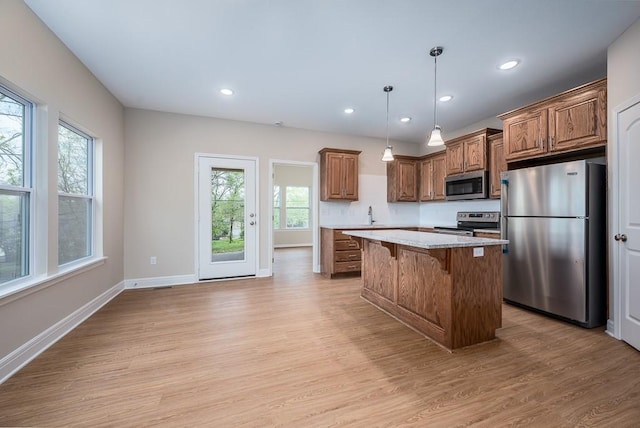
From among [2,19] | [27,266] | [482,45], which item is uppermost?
[482,45]

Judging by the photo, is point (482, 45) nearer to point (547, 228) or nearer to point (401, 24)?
point (401, 24)

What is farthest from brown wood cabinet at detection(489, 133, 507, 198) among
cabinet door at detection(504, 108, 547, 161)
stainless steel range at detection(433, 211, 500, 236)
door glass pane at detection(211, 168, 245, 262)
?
door glass pane at detection(211, 168, 245, 262)

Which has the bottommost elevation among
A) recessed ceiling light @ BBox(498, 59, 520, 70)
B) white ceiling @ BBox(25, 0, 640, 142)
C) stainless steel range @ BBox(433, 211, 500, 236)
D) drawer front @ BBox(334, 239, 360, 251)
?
drawer front @ BBox(334, 239, 360, 251)

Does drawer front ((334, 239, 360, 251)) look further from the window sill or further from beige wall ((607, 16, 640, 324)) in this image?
the window sill

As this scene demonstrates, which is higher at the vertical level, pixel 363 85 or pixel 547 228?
pixel 363 85

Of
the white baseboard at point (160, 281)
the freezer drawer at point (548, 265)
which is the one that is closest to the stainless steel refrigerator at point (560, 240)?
the freezer drawer at point (548, 265)

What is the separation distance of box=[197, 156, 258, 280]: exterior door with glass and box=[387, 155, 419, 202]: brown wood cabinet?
2.74m

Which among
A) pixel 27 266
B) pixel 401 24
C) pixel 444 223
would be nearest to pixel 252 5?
pixel 401 24

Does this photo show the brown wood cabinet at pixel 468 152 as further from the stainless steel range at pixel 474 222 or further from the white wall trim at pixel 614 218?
the white wall trim at pixel 614 218

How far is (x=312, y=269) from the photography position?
5328 millimetres

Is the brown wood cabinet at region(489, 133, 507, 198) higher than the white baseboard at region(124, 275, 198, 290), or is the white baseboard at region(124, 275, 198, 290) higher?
the brown wood cabinet at region(489, 133, 507, 198)

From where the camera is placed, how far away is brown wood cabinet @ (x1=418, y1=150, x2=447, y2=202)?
4918 millimetres

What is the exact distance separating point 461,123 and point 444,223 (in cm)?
185

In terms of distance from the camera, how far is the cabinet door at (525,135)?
301 centimetres
